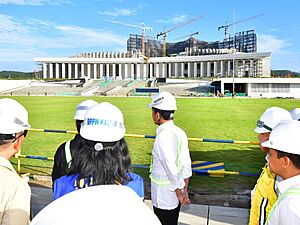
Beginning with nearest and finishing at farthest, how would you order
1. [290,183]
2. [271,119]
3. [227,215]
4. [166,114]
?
[290,183] → [271,119] → [166,114] → [227,215]

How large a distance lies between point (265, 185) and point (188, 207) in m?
2.62

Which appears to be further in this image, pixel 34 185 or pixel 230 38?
pixel 230 38

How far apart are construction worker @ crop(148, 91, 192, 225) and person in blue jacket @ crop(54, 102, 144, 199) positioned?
1.21 metres

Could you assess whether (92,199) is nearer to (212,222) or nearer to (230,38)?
(212,222)

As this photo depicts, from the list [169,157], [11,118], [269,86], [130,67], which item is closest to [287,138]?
[169,157]

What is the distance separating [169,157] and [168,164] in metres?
0.07

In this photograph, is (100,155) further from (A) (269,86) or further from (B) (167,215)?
(A) (269,86)

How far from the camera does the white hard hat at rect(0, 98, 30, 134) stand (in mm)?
2129

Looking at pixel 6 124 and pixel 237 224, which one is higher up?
pixel 6 124

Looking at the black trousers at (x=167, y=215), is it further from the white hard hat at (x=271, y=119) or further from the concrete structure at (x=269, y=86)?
the concrete structure at (x=269, y=86)

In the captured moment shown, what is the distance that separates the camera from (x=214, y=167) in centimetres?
737

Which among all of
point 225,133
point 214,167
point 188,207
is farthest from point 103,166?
point 225,133

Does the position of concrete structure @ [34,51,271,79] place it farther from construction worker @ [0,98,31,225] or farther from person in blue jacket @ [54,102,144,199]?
person in blue jacket @ [54,102,144,199]

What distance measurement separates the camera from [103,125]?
75.1 inches
